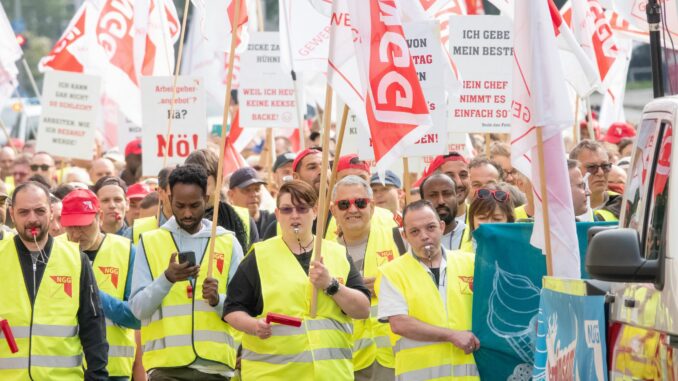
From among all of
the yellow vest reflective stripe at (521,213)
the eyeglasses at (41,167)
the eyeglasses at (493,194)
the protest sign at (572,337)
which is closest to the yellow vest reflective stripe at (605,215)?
the yellow vest reflective stripe at (521,213)

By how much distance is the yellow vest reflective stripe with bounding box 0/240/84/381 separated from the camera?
932 centimetres

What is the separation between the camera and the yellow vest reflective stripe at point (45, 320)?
932 cm

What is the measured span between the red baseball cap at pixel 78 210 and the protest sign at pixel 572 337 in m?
4.39

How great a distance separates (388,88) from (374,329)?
1.80 m

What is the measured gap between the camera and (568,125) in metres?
8.34

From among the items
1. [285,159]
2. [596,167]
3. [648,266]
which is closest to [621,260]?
[648,266]

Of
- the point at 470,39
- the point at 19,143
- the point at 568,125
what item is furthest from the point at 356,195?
the point at 19,143

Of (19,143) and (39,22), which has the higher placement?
(39,22)

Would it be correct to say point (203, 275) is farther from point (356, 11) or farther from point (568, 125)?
point (568, 125)

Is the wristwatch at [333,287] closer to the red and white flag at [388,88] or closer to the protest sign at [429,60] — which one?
the red and white flag at [388,88]

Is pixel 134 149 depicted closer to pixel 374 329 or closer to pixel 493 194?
pixel 374 329

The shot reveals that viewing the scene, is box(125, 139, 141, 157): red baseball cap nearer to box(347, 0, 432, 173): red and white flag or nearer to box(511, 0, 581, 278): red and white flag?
box(347, 0, 432, 173): red and white flag

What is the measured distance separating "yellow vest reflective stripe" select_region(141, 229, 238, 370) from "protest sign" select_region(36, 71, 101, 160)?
342 inches

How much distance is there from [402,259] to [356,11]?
147cm
